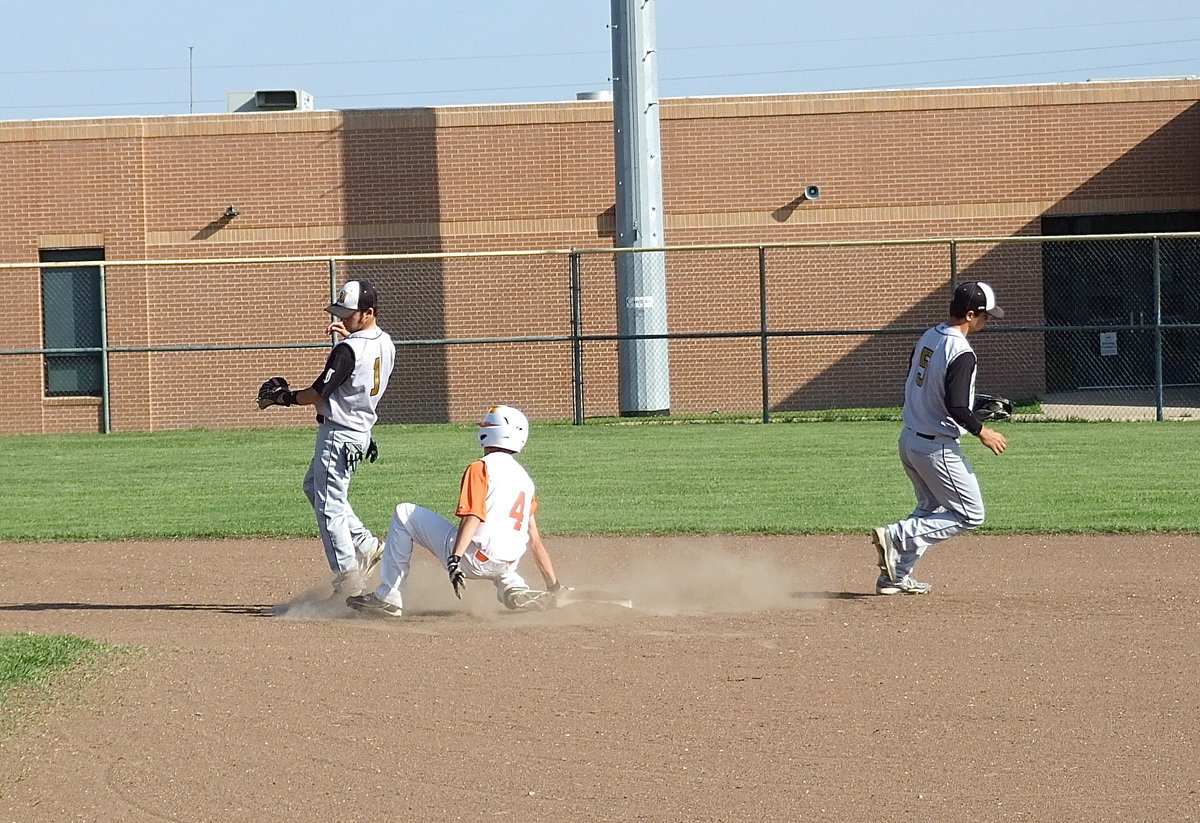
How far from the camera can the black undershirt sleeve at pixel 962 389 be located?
814 centimetres

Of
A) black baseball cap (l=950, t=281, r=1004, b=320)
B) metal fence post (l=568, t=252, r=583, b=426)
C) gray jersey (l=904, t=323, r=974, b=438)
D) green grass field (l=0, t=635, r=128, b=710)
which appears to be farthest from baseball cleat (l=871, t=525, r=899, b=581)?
metal fence post (l=568, t=252, r=583, b=426)

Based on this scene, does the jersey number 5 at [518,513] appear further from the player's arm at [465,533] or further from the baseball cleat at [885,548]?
the baseball cleat at [885,548]

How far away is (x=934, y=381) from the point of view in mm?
8312

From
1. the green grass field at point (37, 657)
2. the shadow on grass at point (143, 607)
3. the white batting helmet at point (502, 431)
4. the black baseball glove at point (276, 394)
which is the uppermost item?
the black baseball glove at point (276, 394)

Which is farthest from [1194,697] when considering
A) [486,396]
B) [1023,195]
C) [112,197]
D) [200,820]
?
[112,197]

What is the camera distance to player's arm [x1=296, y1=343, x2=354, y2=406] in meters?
7.97

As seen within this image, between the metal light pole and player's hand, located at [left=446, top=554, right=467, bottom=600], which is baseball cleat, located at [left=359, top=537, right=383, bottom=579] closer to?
player's hand, located at [left=446, top=554, right=467, bottom=600]

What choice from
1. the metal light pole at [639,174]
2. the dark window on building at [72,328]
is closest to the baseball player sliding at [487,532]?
the metal light pole at [639,174]

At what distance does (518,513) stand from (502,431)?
43 cm

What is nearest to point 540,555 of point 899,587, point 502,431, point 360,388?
point 502,431

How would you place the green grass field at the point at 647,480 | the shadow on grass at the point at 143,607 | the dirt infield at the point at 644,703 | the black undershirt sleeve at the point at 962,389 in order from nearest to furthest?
1. the dirt infield at the point at 644,703
2. the black undershirt sleeve at the point at 962,389
3. the shadow on grass at the point at 143,607
4. the green grass field at the point at 647,480

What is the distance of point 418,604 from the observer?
8.73 meters

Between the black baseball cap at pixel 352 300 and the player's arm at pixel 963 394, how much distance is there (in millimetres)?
3107

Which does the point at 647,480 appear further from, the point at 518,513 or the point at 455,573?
the point at 455,573
